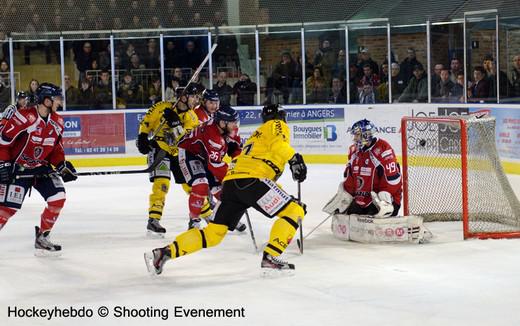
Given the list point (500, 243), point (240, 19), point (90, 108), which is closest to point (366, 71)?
point (240, 19)

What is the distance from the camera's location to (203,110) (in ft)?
24.9

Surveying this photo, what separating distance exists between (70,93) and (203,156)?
635 cm

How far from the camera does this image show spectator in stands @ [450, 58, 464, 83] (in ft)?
40.1

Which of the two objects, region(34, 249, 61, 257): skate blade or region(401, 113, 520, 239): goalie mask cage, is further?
region(401, 113, 520, 239): goalie mask cage

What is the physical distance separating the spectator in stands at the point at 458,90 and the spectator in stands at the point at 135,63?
413cm

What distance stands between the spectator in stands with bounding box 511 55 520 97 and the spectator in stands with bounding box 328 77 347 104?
2396 millimetres

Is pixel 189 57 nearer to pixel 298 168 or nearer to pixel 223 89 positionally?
pixel 223 89

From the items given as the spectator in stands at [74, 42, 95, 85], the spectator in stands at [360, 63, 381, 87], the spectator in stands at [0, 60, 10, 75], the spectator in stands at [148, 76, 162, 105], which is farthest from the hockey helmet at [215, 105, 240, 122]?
the spectator in stands at [0, 60, 10, 75]

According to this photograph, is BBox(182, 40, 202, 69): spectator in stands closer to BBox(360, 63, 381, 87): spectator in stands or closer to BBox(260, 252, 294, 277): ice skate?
BBox(360, 63, 381, 87): spectator in stands

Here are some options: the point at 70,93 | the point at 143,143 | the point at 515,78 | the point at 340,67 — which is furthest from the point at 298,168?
the point at 70,93

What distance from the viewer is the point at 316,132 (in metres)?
12.8

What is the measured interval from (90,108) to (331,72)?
10.7ft

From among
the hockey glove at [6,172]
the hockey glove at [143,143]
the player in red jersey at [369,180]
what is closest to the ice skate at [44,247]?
the hockey glove at [6,172]

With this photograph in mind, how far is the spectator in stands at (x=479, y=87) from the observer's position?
11.6 meters
